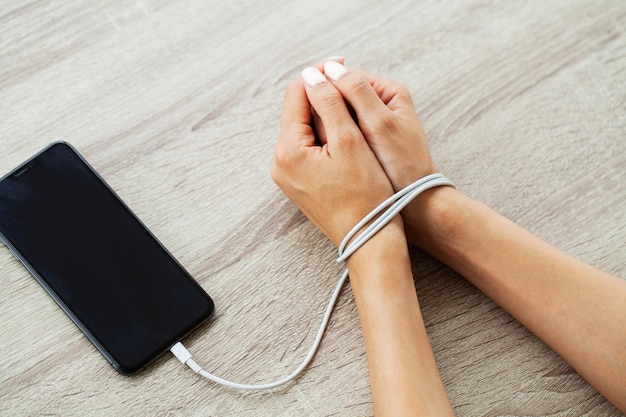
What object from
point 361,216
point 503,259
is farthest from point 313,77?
point 503,259

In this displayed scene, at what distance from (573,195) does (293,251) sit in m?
0.34

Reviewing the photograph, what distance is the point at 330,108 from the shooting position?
551mm

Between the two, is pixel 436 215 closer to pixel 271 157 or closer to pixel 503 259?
pixel 503 259

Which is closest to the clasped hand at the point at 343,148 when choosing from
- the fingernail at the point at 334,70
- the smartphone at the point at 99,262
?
the fingernail at the point at 334,70

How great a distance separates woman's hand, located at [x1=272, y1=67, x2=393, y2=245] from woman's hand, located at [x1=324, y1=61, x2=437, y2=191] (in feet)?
0.04

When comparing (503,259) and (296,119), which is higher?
(296,119)

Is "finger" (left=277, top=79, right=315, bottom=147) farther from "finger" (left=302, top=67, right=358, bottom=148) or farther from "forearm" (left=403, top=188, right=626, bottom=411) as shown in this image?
"forearm" (left=403, top=188, right=626, bottom=411)

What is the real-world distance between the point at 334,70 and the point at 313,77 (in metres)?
0.03

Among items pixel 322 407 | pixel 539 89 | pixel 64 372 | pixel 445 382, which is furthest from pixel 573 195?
pixel 64 372

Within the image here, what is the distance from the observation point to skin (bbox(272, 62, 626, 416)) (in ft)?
1.57

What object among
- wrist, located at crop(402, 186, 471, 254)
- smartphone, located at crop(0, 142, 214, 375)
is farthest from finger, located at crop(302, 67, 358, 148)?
smartphone, located at crop(0, 142, 214, 375)

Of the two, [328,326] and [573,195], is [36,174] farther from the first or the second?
[573,195]

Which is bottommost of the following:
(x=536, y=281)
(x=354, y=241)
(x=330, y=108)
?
(x=536, y=281)

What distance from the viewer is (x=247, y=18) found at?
2.29 feet
